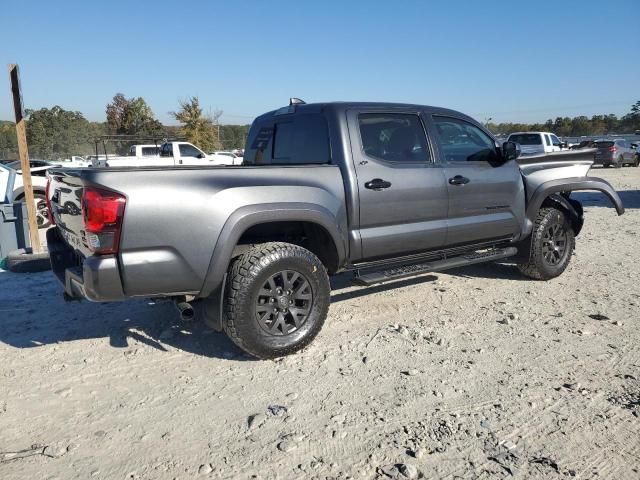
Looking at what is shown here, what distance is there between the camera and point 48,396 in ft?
10.7

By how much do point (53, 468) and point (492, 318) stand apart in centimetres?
351

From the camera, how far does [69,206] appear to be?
3.54 m

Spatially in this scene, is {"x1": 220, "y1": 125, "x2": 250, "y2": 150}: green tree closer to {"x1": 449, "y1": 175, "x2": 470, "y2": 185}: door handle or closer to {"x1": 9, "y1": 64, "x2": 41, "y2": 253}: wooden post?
{"x1": 9, "y1": 64, "x2": 41, "y2": 253}: wooden post

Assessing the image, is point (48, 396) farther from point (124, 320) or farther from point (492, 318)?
point (492, 318)

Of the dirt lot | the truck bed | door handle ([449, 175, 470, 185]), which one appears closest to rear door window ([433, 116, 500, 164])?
door handle ([449, 175, 470, 185])

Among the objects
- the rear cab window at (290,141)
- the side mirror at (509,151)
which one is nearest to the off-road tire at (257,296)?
the rear cab window at (290,141)

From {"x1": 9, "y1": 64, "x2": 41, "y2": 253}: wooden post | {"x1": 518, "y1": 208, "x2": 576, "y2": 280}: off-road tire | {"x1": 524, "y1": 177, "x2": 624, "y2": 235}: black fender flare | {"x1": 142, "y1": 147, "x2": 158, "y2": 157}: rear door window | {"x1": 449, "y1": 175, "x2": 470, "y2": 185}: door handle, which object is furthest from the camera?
{"x1": 142, "y1": 147, "x2": 158, "y2": 157}: rear door window

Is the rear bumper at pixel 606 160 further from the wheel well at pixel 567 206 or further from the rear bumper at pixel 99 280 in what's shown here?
the rear bumper at pixel 99 280

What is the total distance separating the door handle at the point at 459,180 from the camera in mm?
4631

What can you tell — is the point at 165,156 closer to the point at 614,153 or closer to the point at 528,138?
the point at 528,138

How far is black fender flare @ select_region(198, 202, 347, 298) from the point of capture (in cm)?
341

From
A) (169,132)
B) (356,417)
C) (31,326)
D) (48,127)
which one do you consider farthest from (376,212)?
(48,127)

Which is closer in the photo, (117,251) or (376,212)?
(117,251)

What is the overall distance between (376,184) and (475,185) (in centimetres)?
125
